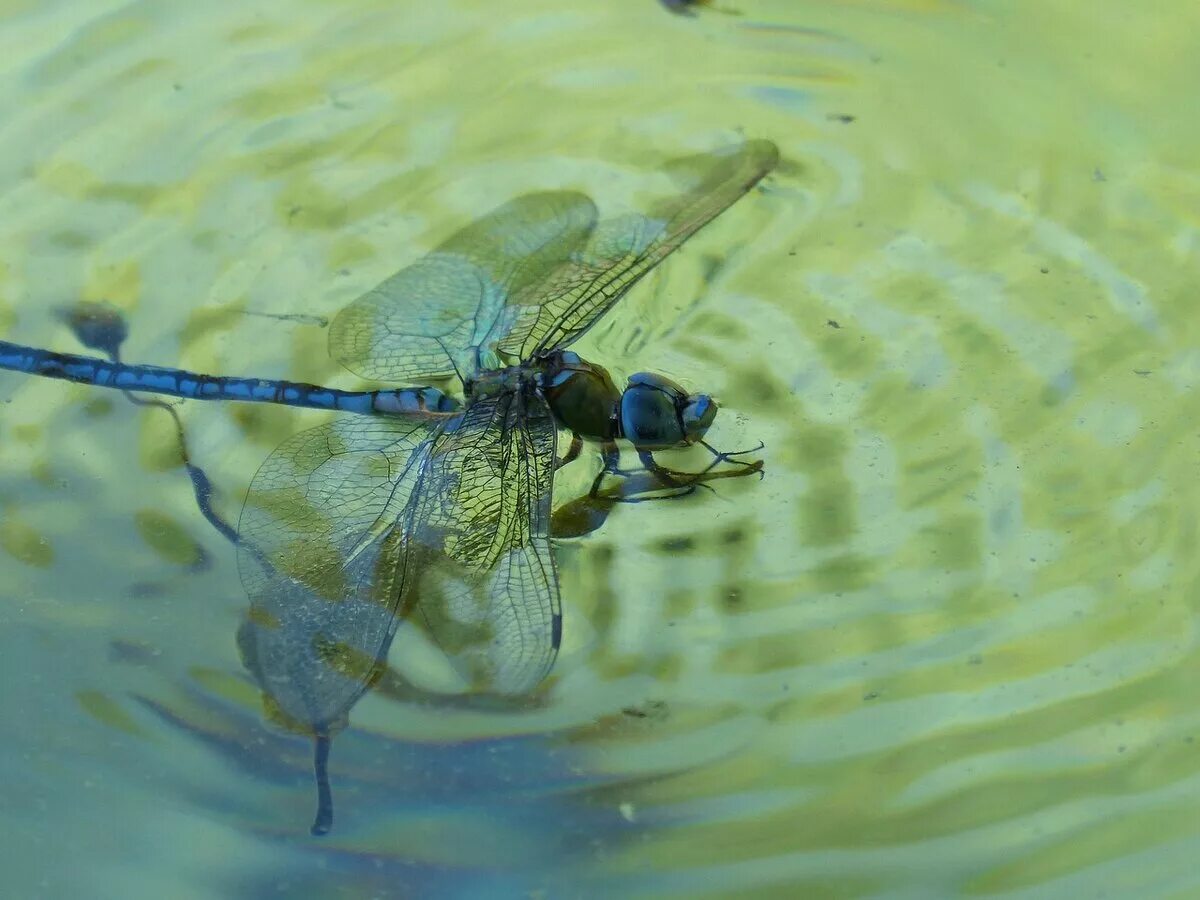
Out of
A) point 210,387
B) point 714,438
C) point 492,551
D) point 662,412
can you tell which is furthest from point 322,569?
point 714,438

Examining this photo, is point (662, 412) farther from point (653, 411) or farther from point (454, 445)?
point (454, 445)

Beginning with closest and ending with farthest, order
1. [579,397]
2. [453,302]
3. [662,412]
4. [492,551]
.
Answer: [492,551], [662,412], [579,397], [453,302]

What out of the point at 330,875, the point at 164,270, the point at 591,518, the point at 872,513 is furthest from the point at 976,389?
the point at 164,270

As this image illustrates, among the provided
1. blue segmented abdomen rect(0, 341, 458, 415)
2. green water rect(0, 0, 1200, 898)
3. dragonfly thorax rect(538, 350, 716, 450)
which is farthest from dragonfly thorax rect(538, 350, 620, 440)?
blue segmented abdomen rect(0, 341, 458, 415)

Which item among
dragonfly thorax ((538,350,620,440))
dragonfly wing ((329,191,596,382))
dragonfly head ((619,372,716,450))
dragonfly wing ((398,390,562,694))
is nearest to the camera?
dragonfly wing ((398,390,562,694))

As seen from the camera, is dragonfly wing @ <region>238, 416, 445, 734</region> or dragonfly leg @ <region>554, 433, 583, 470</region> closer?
dragonfly wing @ <region>238, 416, 445, 734</region>

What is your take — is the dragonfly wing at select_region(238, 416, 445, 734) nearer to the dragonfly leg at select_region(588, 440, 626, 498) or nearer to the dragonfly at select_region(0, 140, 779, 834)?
the dragonfly at select_region(0, 140, 779, 834)

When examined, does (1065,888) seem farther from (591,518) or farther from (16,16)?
(16,16)
